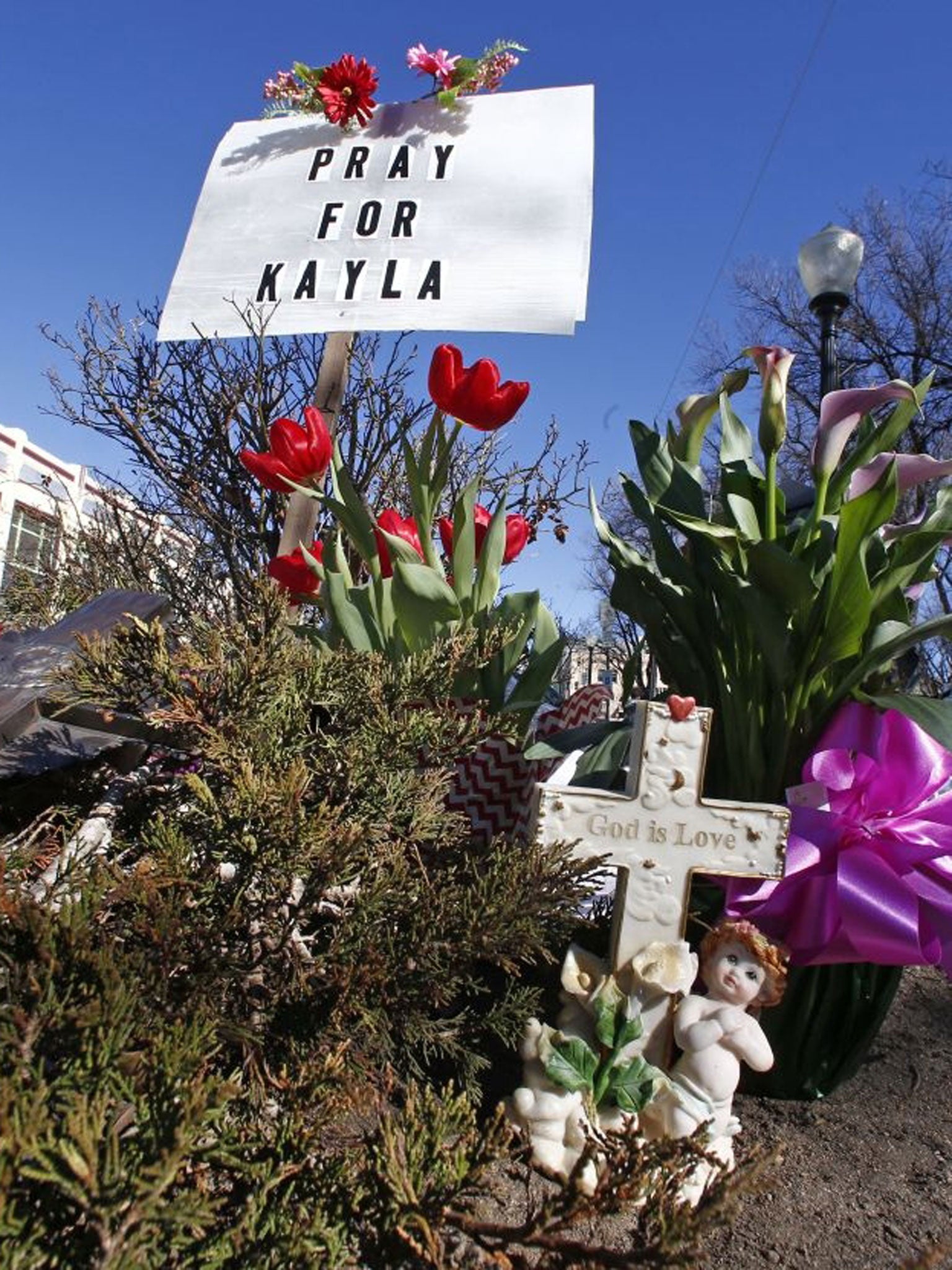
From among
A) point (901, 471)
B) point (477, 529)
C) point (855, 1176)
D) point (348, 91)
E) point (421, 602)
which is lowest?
point (855, 1176)

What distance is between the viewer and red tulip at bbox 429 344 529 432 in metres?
1.90

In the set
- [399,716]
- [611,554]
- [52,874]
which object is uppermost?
[611,554]

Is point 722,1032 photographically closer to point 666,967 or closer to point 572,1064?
point 666,967

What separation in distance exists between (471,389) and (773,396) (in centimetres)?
64

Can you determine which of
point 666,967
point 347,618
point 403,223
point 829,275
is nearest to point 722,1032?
point 666,967

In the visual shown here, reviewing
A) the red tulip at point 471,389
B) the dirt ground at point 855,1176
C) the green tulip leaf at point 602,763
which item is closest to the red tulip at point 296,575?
the red tulip at point 471,389

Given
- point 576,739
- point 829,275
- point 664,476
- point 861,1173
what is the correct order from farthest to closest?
1. point 829,275
2. point 664,476
3. point 576,739
4. point 861,1173

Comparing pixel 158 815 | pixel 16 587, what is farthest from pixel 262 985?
pixel 16 587

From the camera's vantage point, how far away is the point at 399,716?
1168 millimetres

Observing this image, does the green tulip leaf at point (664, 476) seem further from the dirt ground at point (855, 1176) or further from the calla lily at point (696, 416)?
the dirt ground at point (855, 1176)

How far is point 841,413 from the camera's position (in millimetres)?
1556

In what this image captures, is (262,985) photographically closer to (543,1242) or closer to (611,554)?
(543,1242)

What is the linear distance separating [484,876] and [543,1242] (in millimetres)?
391

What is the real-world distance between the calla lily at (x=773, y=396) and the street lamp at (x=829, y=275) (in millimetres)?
3964
